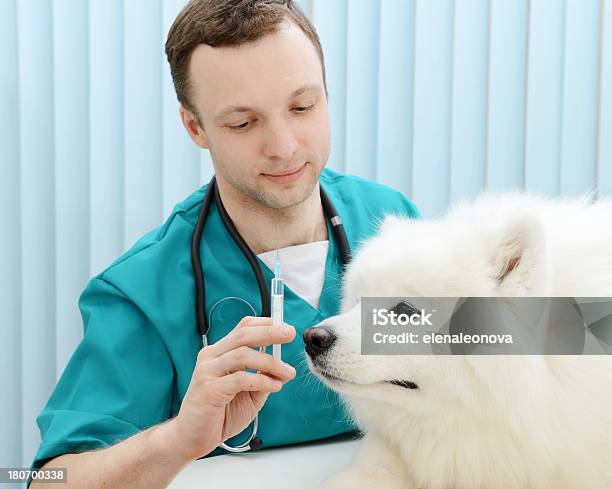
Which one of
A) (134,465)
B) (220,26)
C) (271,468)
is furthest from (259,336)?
(220,26)

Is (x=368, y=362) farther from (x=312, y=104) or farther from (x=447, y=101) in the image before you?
(x=447, y=101)

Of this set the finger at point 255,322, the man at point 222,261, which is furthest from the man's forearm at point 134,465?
the finger at point 255,322

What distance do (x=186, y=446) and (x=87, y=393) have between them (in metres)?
0.39

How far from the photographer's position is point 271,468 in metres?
1.55

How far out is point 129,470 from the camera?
4.43 ft

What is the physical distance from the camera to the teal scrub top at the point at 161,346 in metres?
1.57

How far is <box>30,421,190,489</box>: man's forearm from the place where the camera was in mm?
1315

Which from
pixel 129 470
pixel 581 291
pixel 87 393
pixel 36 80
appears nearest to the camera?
pixel 581 291

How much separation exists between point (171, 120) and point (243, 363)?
5.42ft

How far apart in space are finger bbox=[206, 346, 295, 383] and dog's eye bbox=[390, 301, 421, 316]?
24 centimetres

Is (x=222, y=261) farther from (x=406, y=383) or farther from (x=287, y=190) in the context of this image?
(x=406, y=383)

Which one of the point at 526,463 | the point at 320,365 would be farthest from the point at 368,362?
the point at 526,463

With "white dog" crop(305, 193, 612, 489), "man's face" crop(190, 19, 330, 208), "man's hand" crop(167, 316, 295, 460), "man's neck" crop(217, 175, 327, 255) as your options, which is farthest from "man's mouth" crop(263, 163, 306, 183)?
"man's hand" crop(167, 316, 295, 460)

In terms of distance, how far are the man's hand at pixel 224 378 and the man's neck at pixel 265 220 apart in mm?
568
